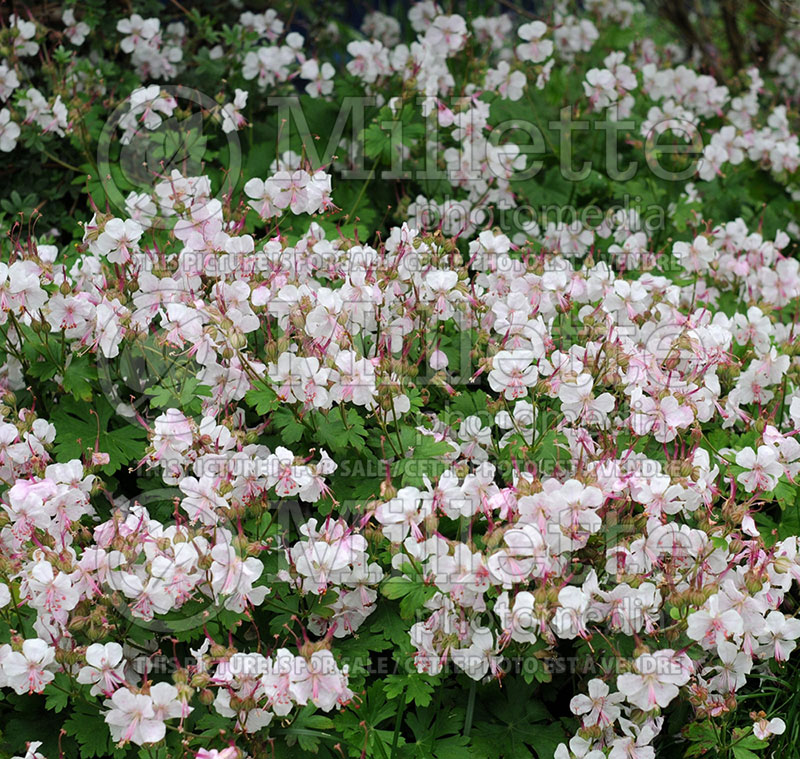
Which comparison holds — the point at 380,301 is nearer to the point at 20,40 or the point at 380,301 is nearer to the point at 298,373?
the point at 298,373

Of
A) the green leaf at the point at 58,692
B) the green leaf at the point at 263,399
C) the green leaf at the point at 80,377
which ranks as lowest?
the green leaf at the point at 58,692

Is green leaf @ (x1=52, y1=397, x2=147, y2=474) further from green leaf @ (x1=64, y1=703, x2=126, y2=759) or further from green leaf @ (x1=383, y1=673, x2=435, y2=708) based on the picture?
green leaf @ (x1=383, y1=673, x2=435, y2=708)

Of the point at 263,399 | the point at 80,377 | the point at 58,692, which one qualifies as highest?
the point at 263,399

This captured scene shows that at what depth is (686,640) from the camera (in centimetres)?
254

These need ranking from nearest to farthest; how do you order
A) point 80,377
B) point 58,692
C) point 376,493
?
point 58,692, point 376,493, point 80,377

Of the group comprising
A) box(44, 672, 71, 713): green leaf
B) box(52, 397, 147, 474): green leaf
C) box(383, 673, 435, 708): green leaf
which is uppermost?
box(52, 397, 147, 474): green leaf

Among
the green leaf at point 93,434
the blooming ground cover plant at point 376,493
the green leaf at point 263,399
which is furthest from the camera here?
the green leaf at point 93,434

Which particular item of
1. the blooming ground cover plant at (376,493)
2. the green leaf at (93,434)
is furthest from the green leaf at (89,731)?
the green leaf at (93,434)

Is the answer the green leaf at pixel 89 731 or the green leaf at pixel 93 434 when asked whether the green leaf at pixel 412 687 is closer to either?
the green leaf at pixel 89 731

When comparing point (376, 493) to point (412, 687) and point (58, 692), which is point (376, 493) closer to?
point (412, 687)

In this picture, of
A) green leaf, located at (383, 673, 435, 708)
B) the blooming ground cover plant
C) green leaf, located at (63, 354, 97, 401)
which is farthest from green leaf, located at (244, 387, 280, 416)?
green leaf, located at (383, 673, 435, 708)

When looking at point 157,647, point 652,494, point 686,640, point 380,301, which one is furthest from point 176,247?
point 686,640

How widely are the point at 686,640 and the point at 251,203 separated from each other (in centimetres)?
189

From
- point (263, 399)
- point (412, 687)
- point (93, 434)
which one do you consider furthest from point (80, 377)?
point (412, 687)
